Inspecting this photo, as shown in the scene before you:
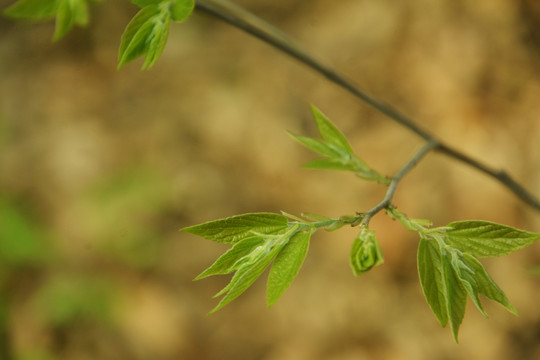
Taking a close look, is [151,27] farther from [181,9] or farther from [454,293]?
[454,293]

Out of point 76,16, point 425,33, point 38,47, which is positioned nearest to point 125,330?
point 38,47

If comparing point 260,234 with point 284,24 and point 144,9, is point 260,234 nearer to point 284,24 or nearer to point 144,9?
point 144,9

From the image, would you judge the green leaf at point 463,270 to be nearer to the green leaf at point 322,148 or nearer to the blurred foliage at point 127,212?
the green leaf at point 322,148

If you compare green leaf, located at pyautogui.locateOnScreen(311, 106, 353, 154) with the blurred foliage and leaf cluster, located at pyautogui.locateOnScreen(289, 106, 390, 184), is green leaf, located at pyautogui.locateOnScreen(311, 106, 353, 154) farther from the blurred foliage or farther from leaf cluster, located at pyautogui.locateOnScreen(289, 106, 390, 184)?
the blurred foliage

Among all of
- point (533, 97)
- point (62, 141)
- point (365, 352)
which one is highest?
point (533, 97)

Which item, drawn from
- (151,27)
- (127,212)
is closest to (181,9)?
(151,27)

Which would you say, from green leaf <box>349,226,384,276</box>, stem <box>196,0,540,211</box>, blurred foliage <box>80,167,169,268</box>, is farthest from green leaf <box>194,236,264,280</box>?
blurred foliage <box>80,167,169,268</box>
